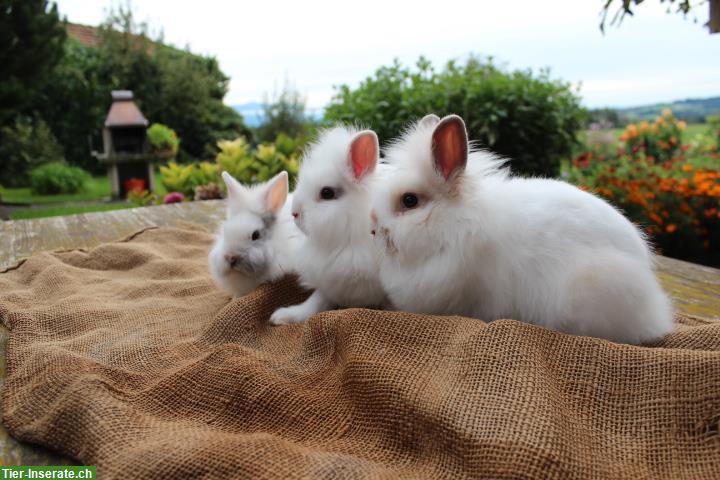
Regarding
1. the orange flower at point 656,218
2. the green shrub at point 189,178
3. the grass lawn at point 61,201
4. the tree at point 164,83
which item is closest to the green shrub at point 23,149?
the grass lawn at point 61,201

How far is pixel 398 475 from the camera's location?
1.50m

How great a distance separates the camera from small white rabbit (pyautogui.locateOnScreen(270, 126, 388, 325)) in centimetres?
242

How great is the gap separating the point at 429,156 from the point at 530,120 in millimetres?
4339

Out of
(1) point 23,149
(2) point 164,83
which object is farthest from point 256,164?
(2) point 164,83

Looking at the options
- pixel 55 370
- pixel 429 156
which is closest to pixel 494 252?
pixel 429 156

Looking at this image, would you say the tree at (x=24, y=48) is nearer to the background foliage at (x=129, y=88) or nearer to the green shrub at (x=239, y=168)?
the background foliage at (x=129, y=88)

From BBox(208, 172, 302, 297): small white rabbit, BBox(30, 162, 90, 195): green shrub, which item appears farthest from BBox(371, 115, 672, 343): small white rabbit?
BBox(30, 162, 90, 195): green shrub

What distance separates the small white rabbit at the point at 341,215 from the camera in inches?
95.3

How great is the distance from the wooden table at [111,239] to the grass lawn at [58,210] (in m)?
6.13

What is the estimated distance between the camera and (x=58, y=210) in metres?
11.7

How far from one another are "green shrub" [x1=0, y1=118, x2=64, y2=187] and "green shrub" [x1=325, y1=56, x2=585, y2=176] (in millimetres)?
9871

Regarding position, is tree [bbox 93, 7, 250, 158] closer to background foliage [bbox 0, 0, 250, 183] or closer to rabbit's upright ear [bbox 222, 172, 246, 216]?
background foliage [bbox 0, 0, 250, 183]

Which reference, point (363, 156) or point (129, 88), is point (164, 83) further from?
point (363, 156)

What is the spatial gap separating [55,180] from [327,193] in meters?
13.3
